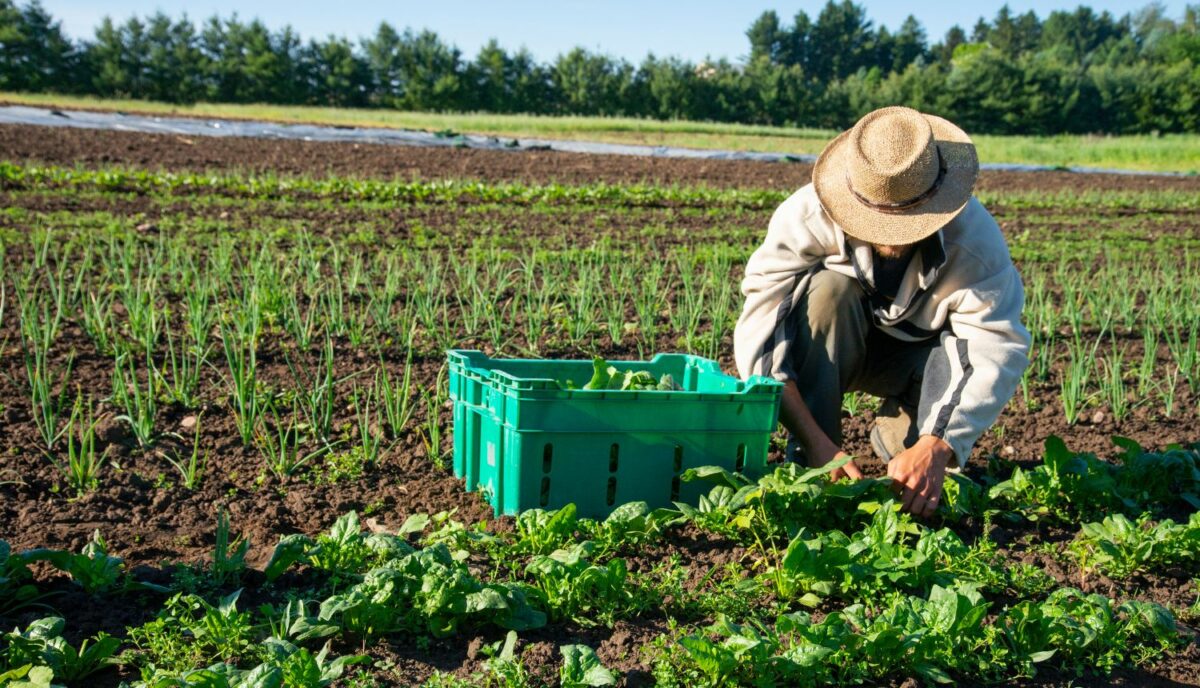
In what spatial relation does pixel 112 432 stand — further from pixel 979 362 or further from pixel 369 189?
pixel 369 189

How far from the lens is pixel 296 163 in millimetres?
12102

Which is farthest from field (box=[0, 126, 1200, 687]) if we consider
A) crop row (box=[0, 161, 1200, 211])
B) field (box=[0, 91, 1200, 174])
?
field (box=[0, 91, 1200, 174])

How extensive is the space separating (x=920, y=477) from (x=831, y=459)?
230 mm

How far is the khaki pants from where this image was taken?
9.12 feet

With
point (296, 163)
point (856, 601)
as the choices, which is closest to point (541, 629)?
point (856, 601)

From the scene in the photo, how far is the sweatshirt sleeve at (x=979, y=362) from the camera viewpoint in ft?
8.30

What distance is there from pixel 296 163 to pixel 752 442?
1080cm

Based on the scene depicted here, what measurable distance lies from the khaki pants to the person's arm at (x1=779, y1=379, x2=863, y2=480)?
0.09 meters

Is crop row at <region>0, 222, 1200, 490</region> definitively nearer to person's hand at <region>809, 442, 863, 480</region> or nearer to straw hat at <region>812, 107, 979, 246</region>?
person's hand at <region>809, 442, 863, 480</region>

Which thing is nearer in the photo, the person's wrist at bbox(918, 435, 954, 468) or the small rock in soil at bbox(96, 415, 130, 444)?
the person's wrist at bbox(918, 435, 954, 468)

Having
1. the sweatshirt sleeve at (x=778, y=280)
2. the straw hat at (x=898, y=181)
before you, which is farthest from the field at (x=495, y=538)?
the straw hat at (x=898, y=181)

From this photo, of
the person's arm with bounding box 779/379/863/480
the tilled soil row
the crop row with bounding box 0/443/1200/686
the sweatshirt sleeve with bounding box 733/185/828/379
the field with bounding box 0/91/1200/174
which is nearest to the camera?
the crop row with bounding box 0/443/1200/686

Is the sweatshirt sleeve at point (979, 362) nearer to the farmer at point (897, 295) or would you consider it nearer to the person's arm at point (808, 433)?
the farmer at point (897, 295)

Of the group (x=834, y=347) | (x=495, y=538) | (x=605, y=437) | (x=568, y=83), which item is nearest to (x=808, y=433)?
(x=834, y=347)
